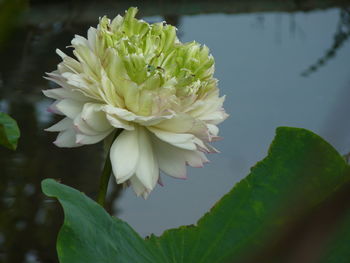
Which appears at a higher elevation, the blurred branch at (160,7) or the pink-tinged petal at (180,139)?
the pink-tinged petal at (180,139)

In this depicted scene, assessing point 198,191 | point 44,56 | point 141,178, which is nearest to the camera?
point 141,178

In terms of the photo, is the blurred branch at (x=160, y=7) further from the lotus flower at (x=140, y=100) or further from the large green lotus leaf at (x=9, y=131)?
the lotus flower at (x=140, y=100)

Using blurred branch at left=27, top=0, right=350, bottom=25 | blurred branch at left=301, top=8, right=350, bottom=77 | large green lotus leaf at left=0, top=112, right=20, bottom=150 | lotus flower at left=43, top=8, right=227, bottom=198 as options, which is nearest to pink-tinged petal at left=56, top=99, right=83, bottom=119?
lotus flower at left=43, top=8, right=227, bottom=198

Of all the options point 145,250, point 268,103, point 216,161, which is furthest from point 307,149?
point 268,103

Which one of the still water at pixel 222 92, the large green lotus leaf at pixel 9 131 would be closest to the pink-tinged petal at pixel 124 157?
the large green lotus leaf at pixel 9 131

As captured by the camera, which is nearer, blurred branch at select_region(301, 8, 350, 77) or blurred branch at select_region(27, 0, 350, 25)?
blurred branch at select_region(301, 8, 350, 77)

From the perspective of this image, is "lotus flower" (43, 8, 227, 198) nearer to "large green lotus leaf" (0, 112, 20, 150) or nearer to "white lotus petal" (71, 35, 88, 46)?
"white lotus petal" (71, 35, 88, 46)

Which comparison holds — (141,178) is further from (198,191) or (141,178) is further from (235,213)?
(198,191)
